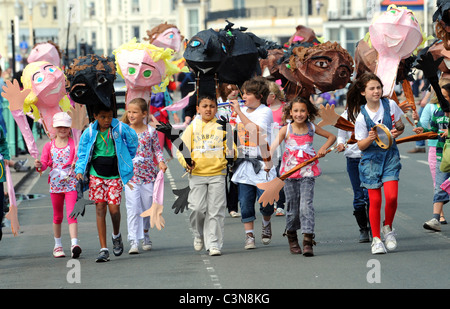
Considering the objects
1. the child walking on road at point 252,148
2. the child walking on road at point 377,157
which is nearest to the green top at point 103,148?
the child walking on road at point 252,148

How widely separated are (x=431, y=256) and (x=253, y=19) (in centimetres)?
8805

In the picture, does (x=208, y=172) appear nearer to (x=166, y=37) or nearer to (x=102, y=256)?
(x=102, y=256)

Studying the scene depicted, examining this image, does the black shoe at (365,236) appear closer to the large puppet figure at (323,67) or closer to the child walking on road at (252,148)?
the child walking on road at (252,148)

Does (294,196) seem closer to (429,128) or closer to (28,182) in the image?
(429,128)

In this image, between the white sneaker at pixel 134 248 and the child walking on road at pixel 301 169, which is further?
the white sneaker at pixel 134 248

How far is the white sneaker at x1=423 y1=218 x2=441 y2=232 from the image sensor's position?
1170 centimetres

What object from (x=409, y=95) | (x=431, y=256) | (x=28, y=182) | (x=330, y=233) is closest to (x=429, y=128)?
(x=409, y=95)

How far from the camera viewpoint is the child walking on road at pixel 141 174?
1095 cm

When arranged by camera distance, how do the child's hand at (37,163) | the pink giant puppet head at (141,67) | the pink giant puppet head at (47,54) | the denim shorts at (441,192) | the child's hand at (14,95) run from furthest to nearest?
the pink giant puppet head at (47,54)
the pink giant puppet head at (141,67)
the denim shorts at (441,192)
the child's hand at (14,95)
the child's hand at (37,163)

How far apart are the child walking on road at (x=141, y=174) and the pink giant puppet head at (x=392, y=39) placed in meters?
2.53

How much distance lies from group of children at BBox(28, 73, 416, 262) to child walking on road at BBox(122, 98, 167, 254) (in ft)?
0.04

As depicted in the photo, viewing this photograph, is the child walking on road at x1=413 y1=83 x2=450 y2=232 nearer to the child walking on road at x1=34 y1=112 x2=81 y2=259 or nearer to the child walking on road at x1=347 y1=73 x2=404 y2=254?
the child walking on road at x1=347 y1=73 x2=404 y2=254

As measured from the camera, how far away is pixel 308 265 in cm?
970

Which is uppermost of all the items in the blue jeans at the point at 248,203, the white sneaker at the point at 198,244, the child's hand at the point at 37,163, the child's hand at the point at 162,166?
the child's hand at the point at 37,163
